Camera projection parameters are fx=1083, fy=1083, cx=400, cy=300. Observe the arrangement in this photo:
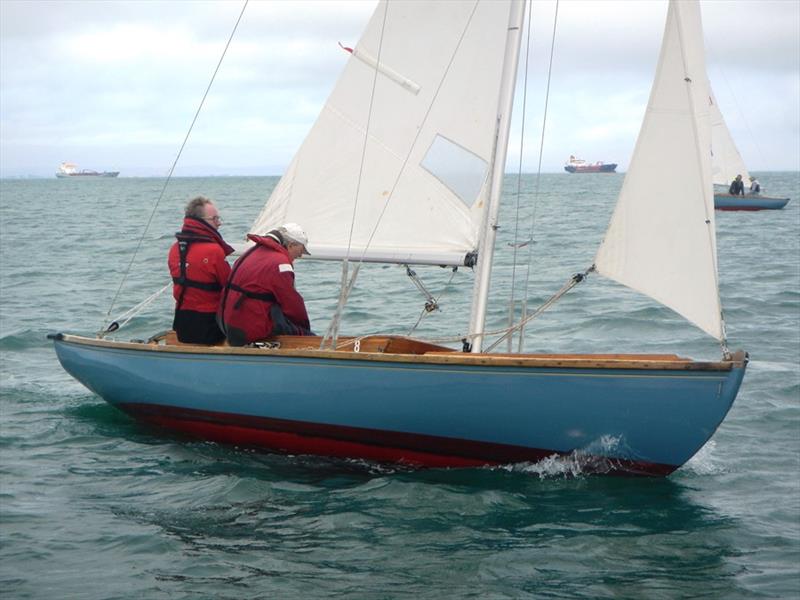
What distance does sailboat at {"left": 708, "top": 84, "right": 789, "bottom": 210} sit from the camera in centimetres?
3650

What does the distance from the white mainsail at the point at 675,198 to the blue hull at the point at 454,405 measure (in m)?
0.44

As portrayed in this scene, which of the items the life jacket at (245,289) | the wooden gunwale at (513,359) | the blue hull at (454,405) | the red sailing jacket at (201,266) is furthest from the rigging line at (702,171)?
the red sailing jacket at (201,266)

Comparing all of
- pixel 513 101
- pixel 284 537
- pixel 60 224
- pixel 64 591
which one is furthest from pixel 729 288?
pixel 60 224

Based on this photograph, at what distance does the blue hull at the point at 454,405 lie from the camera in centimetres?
594

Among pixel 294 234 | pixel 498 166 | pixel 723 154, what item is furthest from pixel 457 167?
pixel 723 154

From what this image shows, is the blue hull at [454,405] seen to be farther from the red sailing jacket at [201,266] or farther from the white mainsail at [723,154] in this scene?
the white mainsail at [723,154]

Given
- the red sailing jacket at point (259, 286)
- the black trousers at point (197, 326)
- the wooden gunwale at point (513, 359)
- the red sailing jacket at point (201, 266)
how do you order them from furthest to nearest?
the black trousers at point (197, 326)
the red sailing jacket at point (201, 266)
the red sailing jacket at point (259, 286)
the wooden gunwale at point (513, 359)

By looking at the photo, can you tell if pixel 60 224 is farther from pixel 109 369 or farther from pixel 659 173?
pixel 659 173

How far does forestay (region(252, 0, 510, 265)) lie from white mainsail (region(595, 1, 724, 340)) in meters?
1.01

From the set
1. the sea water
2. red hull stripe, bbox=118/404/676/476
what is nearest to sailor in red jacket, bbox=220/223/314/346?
red hull stripe, bbox=118/404/676/476

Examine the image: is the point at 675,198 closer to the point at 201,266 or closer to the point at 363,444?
the point at 363,444

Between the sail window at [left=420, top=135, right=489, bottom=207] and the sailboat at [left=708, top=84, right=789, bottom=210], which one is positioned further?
the sailboat at [left=708, top=84, right=789, bottom=210]

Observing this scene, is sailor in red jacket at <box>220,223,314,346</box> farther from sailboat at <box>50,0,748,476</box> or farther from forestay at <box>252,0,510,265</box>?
forestay at <box>252,0,510,265</box>

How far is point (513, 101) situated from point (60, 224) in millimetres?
28016
